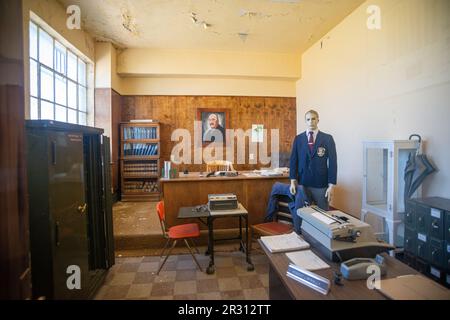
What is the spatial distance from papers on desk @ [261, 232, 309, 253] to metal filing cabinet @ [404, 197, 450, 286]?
50.8 inches

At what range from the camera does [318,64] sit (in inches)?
179

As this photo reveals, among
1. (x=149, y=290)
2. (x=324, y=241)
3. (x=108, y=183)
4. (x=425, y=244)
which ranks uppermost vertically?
(x=108, y=183)

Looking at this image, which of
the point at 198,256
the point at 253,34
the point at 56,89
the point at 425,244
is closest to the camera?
the point at 425,244

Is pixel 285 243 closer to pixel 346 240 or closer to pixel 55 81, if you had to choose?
pixel 346 240

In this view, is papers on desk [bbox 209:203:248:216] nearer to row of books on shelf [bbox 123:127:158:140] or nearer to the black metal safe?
the black metal safe

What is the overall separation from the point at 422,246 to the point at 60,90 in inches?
198

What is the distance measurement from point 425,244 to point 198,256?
7.85ft

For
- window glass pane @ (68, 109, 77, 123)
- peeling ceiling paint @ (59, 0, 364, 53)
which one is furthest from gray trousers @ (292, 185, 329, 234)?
window glass pane @ (68, 109, 77, 123)

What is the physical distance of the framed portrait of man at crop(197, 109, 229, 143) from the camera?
5.44 metres

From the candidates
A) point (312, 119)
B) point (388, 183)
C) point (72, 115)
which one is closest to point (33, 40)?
point (72, 115)

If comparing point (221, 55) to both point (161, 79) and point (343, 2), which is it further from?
point (343, 2)

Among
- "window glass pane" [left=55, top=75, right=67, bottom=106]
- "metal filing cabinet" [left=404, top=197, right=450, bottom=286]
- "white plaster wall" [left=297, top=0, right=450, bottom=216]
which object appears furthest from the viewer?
"window glass pane" [left=55, top=75, right=67, bottom=106]

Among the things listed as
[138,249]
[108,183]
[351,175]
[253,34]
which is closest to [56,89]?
[108,183]

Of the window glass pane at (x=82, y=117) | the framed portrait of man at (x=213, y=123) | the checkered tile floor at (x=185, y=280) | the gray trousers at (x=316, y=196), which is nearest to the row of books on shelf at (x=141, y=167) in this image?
the window glass pane at (x=82, y=117)
